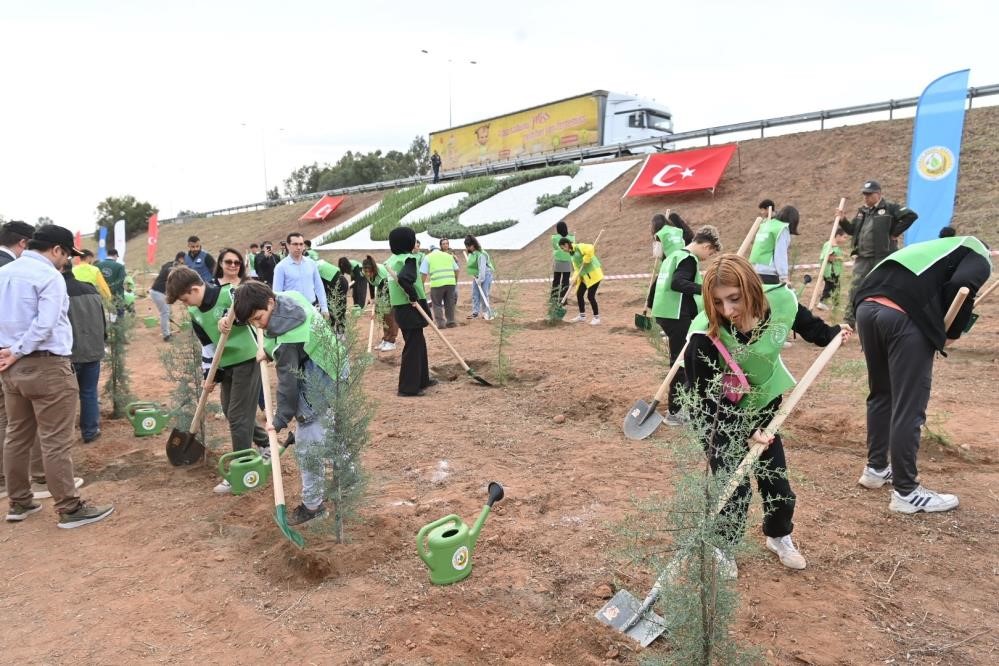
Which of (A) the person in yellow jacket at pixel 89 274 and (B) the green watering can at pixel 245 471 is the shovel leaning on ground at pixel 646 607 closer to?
(B) the green watering can at pixel 245 471

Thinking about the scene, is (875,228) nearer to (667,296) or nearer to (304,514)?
(667,296)

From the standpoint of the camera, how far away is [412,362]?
23.1 feet

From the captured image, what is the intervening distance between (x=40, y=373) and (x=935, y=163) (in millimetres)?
11855

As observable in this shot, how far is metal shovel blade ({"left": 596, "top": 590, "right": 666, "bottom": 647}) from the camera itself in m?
2.67

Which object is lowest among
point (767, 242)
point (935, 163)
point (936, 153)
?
point (767, 242)

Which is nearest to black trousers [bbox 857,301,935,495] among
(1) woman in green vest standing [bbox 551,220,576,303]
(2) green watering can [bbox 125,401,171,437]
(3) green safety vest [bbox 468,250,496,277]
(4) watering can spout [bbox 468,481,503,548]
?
(4) watering can spout [bbox 468,481,503,548]

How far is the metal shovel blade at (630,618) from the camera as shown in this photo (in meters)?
2.67

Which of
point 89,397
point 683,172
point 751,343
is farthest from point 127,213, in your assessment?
point 751,343

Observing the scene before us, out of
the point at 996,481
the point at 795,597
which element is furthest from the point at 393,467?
the point at 996,481

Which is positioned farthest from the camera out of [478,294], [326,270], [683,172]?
[683,172]

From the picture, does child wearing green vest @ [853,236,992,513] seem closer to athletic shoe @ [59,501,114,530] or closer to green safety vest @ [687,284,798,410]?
green safety vest @ [687,284,798,410]

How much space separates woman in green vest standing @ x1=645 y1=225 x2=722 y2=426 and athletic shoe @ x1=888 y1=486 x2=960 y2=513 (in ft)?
5.49

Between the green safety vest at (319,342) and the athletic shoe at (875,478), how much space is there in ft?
11.4

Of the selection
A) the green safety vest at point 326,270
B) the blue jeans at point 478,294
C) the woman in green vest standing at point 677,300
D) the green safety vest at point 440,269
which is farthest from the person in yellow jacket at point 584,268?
the woman in green vest standing at point 677,300
